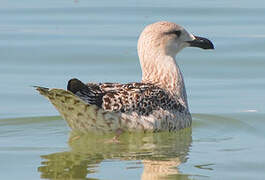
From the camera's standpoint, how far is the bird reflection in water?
10812mm

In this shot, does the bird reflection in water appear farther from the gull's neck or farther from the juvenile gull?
the gull's neck

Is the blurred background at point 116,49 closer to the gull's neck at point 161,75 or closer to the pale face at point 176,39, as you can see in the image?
the gull's neck at point 161,75

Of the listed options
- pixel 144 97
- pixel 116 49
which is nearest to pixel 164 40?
pixel 144 97

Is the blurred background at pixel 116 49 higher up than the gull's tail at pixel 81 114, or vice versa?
the blurred background at pixel 116 49

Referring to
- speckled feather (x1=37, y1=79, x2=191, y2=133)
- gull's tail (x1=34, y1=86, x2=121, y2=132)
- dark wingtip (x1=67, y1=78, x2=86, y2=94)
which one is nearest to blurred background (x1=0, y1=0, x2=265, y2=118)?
speckled feather (x1=37, y1=79, x2=191, y2=133)

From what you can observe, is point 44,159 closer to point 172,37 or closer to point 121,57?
point 172,37

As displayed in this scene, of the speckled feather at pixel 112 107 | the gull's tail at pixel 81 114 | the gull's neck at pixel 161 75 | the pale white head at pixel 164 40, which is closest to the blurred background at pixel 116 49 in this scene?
the gull's neck at pixel 161 75

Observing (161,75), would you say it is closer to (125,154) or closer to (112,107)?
(112,107)

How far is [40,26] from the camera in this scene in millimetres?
18734

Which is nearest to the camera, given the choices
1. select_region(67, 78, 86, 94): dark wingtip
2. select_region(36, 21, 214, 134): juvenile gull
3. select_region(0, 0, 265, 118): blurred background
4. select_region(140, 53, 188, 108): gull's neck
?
select_region(67, 78, 86, 94): dark wingtip

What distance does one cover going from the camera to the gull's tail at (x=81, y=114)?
11469 millimetres

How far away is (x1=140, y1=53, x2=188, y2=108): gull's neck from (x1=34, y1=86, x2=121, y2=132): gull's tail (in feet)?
4.75

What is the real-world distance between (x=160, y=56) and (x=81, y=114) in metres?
1.92

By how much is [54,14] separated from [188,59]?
3812 mm
